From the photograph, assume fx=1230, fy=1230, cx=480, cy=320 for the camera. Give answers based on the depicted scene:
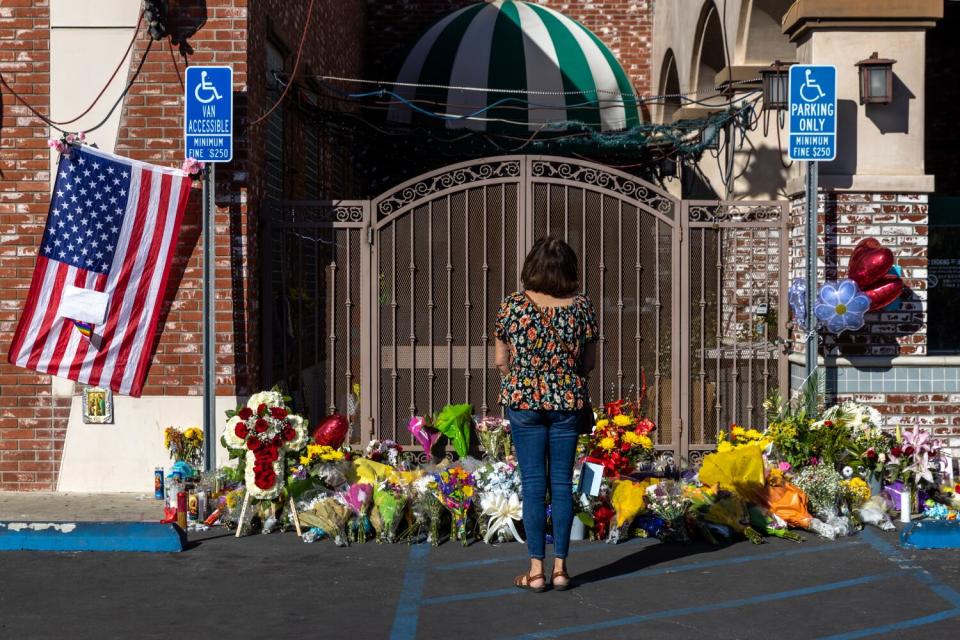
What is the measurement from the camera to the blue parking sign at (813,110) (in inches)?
352

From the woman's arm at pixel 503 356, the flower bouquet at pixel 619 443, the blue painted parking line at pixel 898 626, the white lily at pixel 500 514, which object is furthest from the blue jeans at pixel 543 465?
the flower bouquet at pixel 619 443

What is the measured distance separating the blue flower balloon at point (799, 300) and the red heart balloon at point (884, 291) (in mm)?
450

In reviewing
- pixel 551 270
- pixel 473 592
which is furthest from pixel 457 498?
pixel 551 270

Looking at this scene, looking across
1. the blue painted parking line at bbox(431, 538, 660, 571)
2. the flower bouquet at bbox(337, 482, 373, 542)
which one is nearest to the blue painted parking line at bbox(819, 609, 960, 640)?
the blue painted parking line at bbox(431, 538, 660, 571)

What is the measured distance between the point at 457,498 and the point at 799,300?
3.27 meters

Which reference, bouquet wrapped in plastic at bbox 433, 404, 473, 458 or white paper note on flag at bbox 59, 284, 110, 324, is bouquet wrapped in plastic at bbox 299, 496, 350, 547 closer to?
bouquet wrapped in plastic at bbox 433, 404, 473, 458

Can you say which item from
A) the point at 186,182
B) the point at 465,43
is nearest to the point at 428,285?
the point at 186,182

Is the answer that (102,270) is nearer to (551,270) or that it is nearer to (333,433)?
(333,433)

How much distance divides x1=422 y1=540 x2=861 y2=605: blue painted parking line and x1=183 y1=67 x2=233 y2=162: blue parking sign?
3736mm

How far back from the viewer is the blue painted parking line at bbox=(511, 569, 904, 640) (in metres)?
5.78

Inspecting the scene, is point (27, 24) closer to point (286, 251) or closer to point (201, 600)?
point (286, 251)

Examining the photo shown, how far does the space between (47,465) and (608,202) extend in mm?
4810

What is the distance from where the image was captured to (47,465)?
30.6 feet

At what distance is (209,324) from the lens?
8.72 m
